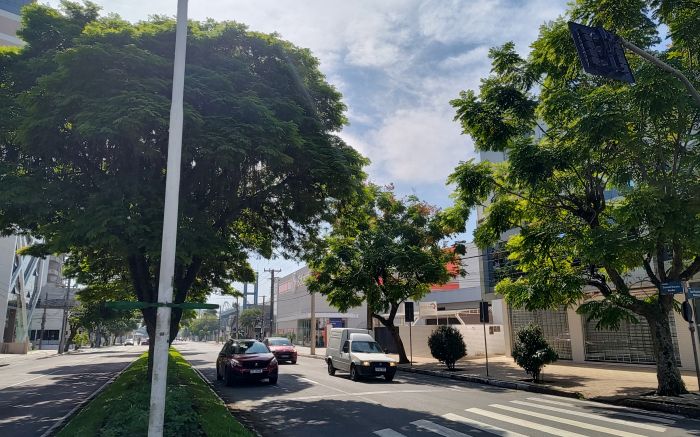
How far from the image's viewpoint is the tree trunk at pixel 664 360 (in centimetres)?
1254

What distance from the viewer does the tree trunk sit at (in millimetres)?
12539

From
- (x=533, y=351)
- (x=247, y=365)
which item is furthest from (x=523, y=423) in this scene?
(x=247, y=365)

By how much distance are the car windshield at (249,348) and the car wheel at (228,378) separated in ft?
2.94

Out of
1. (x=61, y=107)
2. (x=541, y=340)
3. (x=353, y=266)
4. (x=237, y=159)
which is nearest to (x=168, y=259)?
(x=237, y=159)

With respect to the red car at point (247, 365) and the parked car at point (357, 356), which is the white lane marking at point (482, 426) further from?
the red car at point (247, 365)

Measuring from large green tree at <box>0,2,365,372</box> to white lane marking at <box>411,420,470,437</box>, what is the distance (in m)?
6.06

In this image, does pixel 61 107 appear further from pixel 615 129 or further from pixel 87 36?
pixel 615 129

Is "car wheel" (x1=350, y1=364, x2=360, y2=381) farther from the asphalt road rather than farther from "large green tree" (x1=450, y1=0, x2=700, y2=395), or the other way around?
the asphalt road

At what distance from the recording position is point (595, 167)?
541 inches

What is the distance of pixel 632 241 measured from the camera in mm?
11180

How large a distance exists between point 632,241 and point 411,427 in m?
6.81

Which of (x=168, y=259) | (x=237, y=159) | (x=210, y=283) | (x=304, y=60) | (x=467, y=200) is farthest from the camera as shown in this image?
(x=210, y=283)

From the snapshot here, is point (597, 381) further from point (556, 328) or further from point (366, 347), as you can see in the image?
point (556, 328)

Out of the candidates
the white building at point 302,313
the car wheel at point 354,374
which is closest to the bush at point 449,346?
the car wheel at point 354,374
